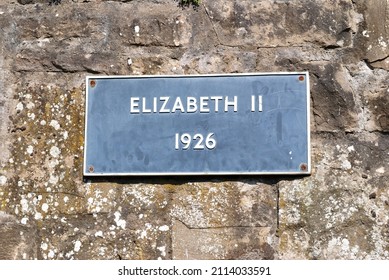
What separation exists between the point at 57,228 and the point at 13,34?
2.33 feet

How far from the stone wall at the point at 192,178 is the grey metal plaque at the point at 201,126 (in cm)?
5

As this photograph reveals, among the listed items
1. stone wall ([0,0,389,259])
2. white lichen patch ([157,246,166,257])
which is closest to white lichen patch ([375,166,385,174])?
stone wall ([0,0,389,259])

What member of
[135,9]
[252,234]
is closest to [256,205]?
[252,234]

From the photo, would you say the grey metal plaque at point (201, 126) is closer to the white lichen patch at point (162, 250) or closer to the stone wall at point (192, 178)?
the stone wall at point (192, 178)

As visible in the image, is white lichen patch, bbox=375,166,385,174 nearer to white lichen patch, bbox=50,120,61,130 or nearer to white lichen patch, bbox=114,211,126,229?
white lichen patch, bbox=114,211,126,229

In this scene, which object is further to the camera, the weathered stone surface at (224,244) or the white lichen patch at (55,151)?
Result: the white lichen patch at (55,151)

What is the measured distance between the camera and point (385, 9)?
263 centimetres

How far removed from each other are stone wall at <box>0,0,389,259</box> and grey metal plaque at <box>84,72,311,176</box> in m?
0.05

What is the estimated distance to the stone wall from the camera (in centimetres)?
247

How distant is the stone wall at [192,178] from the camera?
2.47 m

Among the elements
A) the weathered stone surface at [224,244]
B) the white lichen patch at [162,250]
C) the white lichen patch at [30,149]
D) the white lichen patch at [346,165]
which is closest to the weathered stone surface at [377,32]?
the white lichen patch at [346,165]
